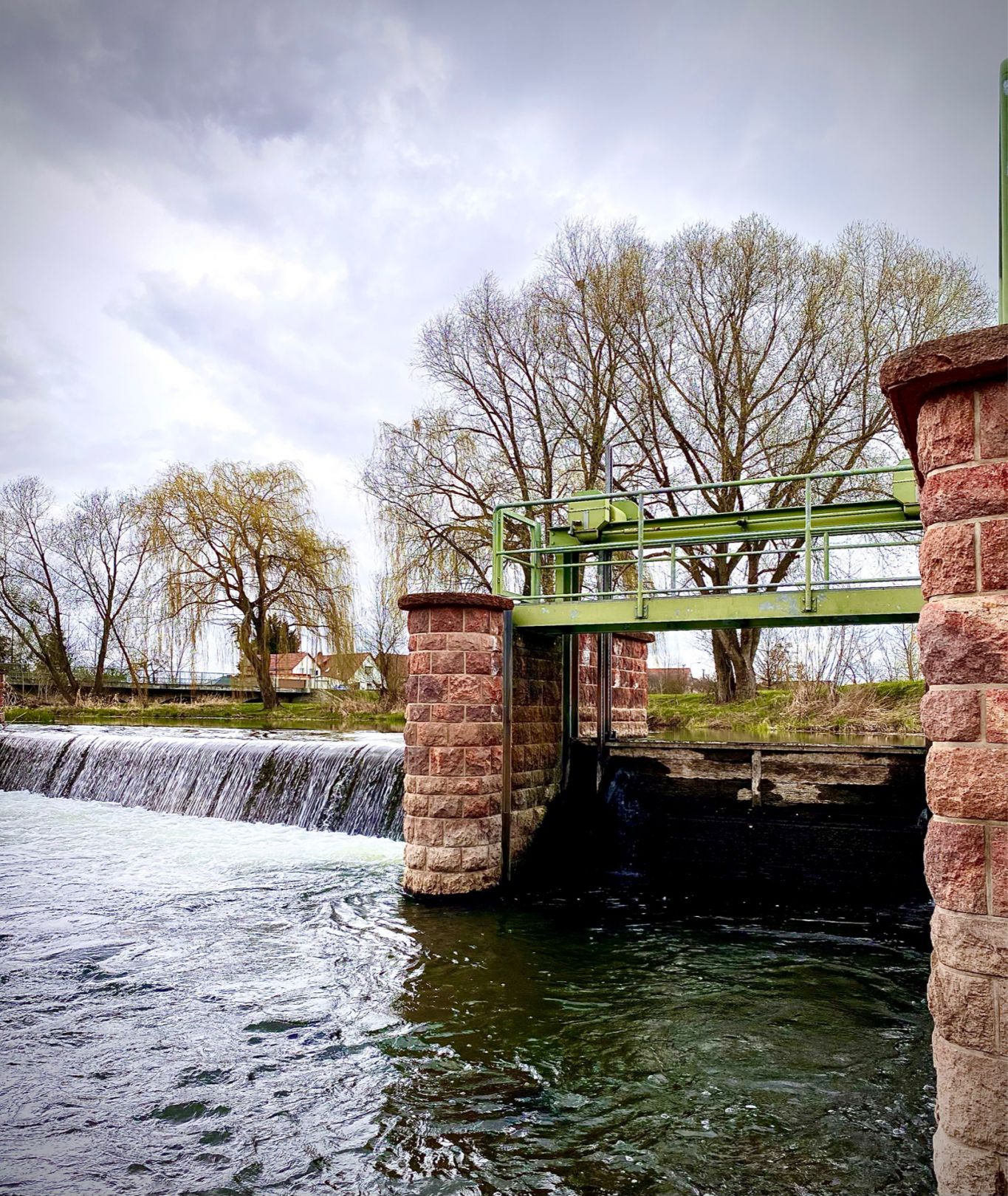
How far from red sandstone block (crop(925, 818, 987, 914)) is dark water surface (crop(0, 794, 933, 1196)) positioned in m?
1.66

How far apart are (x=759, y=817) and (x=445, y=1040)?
15.8ft

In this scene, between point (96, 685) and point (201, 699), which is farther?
point (96, 685)

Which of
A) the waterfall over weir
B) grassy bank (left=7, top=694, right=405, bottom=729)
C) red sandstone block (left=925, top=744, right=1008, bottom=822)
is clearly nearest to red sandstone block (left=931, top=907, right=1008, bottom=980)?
red sandstone block (left=925, top=744, right=1008, bottom=822)

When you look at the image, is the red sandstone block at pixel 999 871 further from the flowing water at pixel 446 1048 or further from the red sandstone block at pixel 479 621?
the red sandstone block at pixel 479 621

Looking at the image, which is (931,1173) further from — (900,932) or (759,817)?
(759,817)

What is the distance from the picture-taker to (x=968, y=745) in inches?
103

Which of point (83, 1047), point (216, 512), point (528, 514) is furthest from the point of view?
point (216, 512)

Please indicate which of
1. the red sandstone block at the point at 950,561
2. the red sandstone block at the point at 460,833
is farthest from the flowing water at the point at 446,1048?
the red sandstone block at the point at 950,561

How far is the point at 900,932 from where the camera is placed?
719 centimetres

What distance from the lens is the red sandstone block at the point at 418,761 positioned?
802cm

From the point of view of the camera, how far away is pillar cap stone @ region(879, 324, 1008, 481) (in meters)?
2.57

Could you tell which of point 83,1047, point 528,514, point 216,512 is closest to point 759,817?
point 83,1047

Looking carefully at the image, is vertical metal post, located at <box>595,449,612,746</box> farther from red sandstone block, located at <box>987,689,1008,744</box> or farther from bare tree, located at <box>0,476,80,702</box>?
bare tree, located at <box>0,476,80,702</box>

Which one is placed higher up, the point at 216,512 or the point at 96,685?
the point at 216,512
